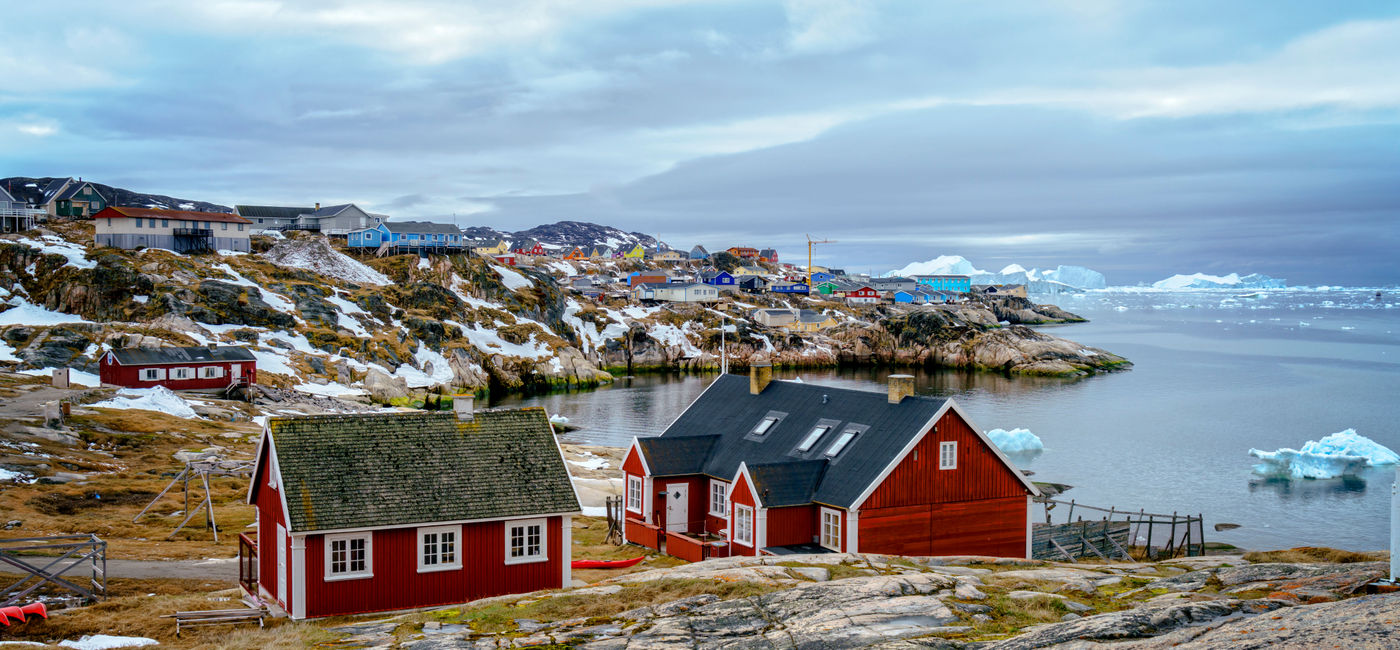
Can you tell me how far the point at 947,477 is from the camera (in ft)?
105

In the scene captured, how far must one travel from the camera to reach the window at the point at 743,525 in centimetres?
3175

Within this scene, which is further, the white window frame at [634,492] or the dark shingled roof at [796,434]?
the white window frame at [634,492]

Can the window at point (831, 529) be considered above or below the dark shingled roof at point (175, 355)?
below

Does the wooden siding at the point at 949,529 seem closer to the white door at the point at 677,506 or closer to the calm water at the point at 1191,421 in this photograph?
the white door at the point at 677,506

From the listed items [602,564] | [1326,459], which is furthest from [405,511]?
[1326,459]

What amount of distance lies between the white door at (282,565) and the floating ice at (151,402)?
41300mm

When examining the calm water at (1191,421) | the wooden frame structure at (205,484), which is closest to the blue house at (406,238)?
the calm water at (1191,421)

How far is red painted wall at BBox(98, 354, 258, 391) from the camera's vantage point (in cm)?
6988

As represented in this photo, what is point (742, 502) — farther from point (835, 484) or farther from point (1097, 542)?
point (1097, 542)

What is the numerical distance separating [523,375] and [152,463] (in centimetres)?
7023

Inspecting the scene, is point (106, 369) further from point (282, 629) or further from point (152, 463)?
point (282, 629)

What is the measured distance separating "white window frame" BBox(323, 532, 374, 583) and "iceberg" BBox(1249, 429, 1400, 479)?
197 ft

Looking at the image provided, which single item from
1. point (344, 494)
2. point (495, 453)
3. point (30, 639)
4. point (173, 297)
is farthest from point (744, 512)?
point (173, 297)

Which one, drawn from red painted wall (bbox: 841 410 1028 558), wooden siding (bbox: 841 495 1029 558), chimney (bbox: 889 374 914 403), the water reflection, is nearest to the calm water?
the water reflection
